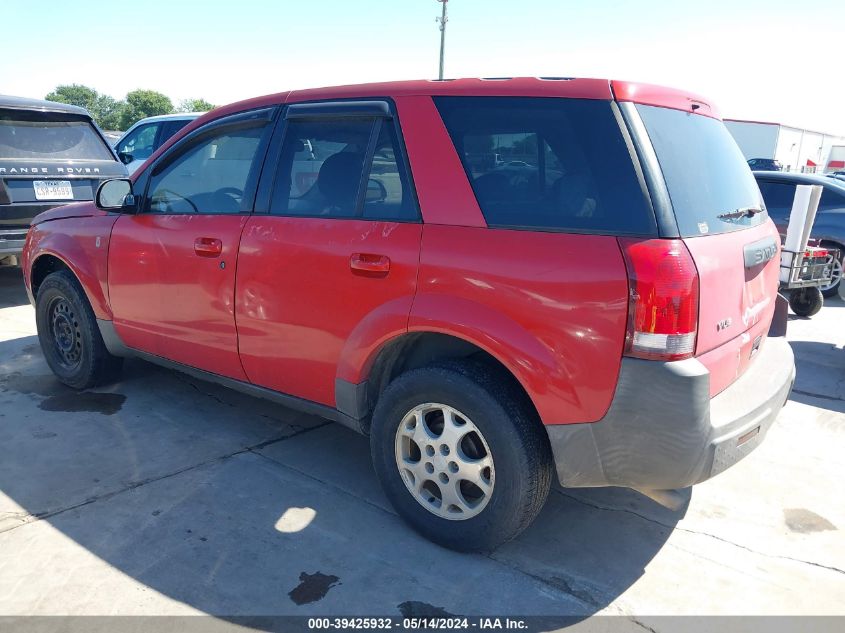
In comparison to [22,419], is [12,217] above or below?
above

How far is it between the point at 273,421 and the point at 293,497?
1.02 metres

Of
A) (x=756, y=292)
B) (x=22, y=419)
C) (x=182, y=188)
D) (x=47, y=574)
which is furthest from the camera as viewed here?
(x=22, y=419)

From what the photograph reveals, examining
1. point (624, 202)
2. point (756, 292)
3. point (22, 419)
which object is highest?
point (624, 202)

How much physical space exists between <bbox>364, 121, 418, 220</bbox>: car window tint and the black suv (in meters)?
5.36

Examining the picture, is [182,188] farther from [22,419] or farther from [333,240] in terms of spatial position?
[22,419]

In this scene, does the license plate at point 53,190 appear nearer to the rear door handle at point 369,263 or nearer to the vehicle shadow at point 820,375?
the rear door handle at point 369,263

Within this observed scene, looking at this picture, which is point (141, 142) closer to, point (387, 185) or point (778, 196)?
point (387, 185)

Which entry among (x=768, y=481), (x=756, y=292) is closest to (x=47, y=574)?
(x=756, y=292)

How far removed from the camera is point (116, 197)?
4.09 metres

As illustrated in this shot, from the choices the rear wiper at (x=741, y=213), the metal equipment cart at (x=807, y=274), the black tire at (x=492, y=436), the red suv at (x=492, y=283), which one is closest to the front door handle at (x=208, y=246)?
the red suv at (x=492, y=283)

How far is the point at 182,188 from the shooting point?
3922 mm

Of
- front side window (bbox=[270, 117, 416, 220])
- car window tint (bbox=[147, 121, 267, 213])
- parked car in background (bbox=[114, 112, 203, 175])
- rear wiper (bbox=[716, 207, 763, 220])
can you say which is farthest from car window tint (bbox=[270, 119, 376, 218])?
parked car in background (bbox=[114, 112, 203, 175])

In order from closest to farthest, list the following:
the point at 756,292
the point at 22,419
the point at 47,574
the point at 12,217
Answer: the point at 47,574 → the point at 756,292 → the point at 22,419 → the point at 12,217

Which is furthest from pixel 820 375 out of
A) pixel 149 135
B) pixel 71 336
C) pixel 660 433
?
pixel 149 135
